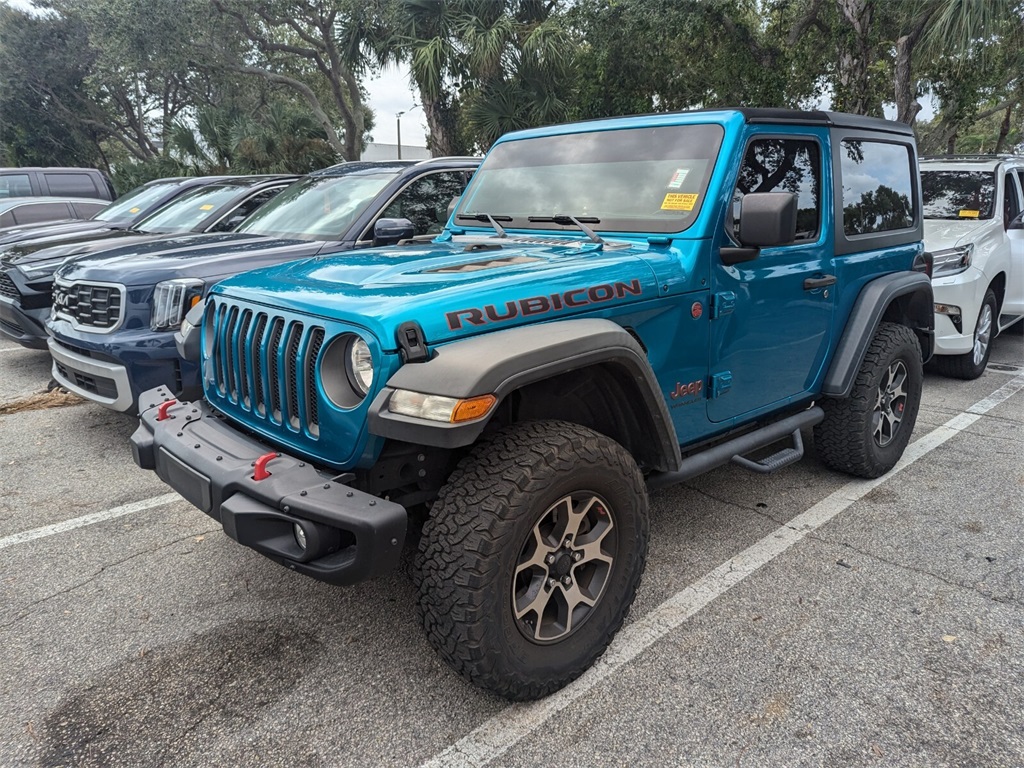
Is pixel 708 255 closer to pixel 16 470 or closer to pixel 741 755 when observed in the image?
pixel 741 755

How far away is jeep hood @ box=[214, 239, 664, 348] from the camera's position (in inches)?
89.2

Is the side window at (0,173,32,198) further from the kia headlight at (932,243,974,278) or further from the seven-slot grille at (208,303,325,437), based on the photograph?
the kia headlight at (932,243,974,278)

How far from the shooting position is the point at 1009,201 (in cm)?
700

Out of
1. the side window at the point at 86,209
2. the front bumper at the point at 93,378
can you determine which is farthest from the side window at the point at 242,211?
the side window at the point at 86,209

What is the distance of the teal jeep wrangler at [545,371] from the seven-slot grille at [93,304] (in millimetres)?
1749

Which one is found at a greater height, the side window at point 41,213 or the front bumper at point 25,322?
the side window at point 41,213

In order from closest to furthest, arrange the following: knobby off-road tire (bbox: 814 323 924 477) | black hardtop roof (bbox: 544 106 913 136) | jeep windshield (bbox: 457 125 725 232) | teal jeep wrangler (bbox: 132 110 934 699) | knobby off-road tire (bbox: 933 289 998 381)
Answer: teal jeep wrangler (bbox: 132 110 934 699) → jeep windshield (bbox: 457 125 725 232) → black hardtop roof (bbox: 544 106 913 136) → knobby off-road tire (bbox: 814 323 924 477) → knobby off-road tire (bbox: 933 289 998 381)

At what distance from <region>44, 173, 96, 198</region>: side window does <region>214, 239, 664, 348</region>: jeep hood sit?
11.9 meters

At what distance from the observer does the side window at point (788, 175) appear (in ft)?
10.7

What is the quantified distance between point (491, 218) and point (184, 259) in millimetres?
2389

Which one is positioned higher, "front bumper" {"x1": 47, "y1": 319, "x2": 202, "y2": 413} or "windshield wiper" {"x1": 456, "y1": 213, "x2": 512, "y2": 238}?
"windshield wiper" {"x1": 456, "y1": 213, "x2": 512, "y2": 238}

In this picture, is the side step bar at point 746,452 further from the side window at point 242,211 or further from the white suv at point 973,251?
the side window at point 242,211

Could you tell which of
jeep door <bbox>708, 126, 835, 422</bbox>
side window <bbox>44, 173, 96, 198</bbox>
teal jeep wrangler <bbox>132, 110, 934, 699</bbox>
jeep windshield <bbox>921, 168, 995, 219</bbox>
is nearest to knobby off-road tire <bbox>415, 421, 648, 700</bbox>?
teal jeep wrangler <bbox>132, 110, 934, 699</bbox>

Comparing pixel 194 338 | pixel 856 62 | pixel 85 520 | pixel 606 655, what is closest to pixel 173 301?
pixel 85 520
